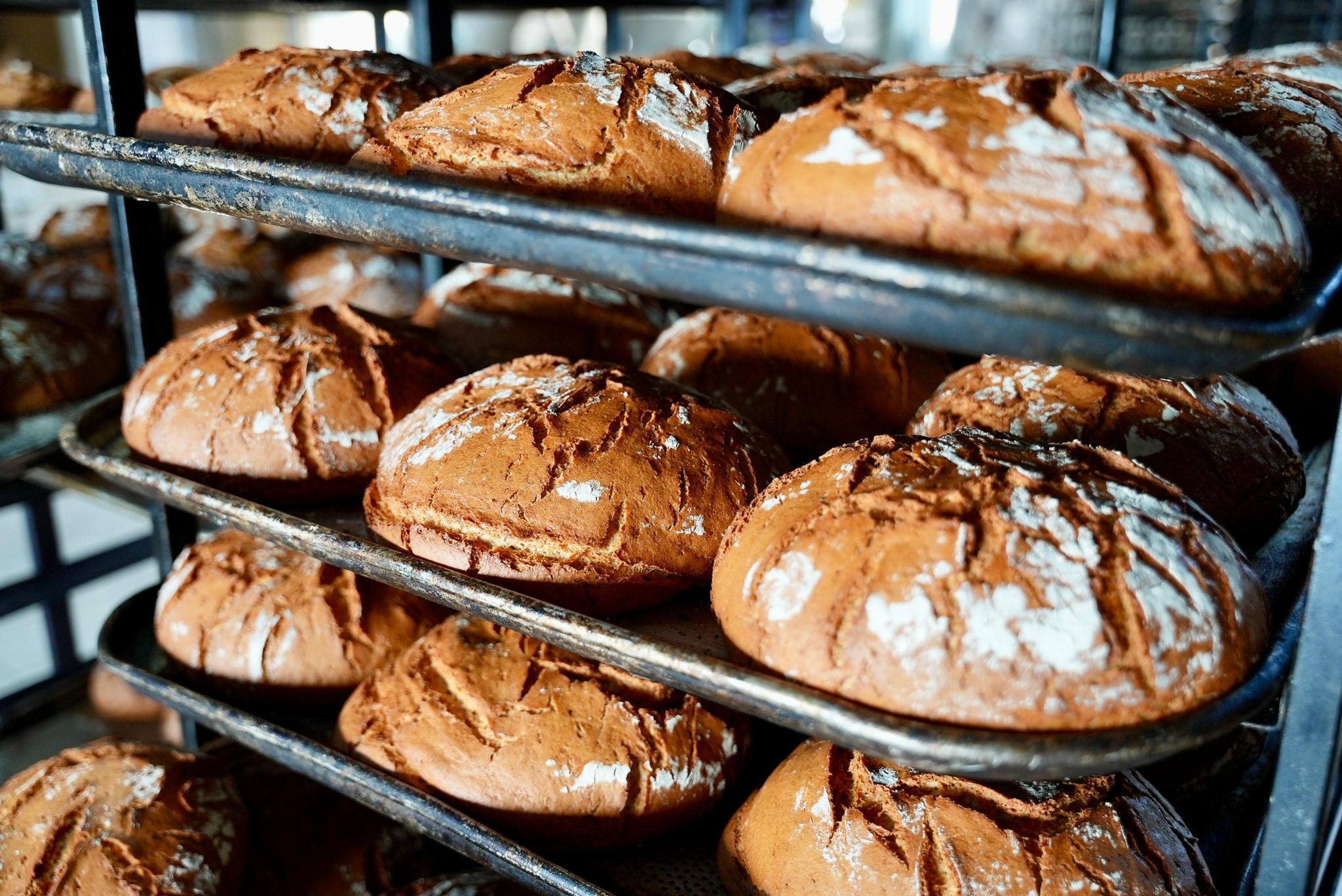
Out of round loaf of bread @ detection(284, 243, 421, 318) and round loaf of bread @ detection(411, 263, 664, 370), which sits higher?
round loaf of bread @ detection(411, 263, 664, 370)

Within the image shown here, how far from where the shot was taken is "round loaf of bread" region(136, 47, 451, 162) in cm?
126

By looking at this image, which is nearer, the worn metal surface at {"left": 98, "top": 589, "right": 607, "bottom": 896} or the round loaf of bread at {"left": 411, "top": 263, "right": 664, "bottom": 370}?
the worn metal surface at {"left": 98, "top": 589, "right": 607, "bottom": 896}

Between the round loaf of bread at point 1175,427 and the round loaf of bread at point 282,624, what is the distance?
0.87 meters

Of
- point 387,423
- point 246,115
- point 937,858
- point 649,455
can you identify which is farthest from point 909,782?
point 246,115

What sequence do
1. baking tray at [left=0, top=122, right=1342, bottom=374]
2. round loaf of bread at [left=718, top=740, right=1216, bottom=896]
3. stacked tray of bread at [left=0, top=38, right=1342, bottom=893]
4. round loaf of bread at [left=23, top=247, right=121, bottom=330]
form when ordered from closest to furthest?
1. baking tray at [left=0, top=122, right=1342, bottom=374]
2. stacked tray of bread at [left=0, top=38, right=1342, bottom=893]
3. round loaf of bread at [left=718, top=740, right=1216, bottom=896]
4. round loaf of bread at [left=23, top=247, right=121, bottom=330]

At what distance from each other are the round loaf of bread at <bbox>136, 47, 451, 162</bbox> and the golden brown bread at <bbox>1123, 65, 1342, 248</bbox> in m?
1.00

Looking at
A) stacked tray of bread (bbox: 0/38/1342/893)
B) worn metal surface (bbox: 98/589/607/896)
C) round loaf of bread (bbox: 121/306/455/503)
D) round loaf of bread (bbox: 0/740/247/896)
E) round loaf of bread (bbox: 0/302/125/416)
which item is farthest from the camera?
round loaf of bread (bbox: 0/302/125/416)

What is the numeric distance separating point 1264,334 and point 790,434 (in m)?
0.77

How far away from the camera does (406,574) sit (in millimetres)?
1052

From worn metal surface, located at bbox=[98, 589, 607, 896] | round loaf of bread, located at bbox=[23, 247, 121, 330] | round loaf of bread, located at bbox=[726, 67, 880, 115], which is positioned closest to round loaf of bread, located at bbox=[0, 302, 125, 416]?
round loaf of bread, located at bbox=[23, 247, 121, 330]

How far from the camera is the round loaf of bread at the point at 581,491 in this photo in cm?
106

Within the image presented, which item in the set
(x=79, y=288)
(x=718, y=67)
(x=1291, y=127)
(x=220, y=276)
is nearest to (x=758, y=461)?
(x=1291, y=127)

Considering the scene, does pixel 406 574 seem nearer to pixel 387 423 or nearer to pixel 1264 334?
pixel 387 423

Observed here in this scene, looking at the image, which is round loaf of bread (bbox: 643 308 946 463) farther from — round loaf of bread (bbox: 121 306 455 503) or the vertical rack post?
the vertical rack post
